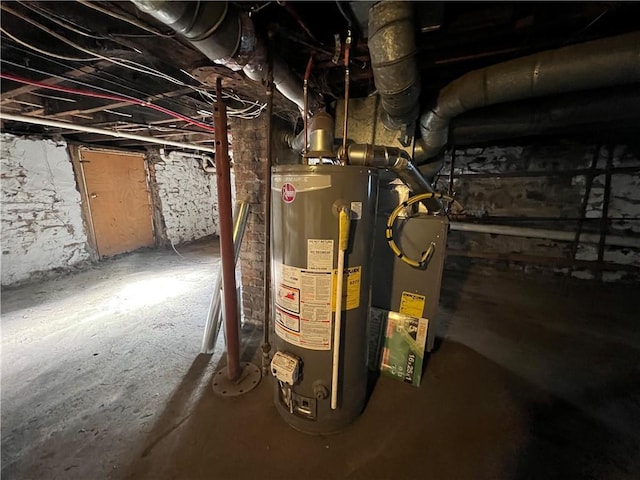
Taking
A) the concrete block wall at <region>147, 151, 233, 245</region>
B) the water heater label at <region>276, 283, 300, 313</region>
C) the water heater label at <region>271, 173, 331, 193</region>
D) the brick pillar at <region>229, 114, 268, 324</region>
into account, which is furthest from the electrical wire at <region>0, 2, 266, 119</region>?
the concrete block wall at <region>147, 151, 233, 245</region>

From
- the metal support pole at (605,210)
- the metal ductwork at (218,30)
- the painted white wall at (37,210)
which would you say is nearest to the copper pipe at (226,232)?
the metal ductwork at (218,30)

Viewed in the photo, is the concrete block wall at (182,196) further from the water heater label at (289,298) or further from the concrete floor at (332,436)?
the water heater label at (289,298)

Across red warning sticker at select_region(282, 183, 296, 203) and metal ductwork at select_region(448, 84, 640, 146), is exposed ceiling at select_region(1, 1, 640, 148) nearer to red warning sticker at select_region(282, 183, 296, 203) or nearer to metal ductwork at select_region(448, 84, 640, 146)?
metal ductwork at select_region(448, 84, 640, 146)

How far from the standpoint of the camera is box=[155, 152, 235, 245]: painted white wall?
16.7ft

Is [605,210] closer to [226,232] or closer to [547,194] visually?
[547,194]

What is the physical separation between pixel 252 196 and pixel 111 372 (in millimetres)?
1550

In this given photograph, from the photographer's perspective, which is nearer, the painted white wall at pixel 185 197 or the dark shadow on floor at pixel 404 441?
the dark shadow on floor at pixel 404 441

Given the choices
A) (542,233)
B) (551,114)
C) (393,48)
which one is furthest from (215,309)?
(542,233)

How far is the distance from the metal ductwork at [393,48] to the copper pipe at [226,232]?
788 mm

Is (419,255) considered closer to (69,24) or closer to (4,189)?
(69,24)

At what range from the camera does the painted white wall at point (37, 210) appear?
3080 millimetres

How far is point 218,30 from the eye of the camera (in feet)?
2.86

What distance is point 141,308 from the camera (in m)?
2.71

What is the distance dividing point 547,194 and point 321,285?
3630mm
